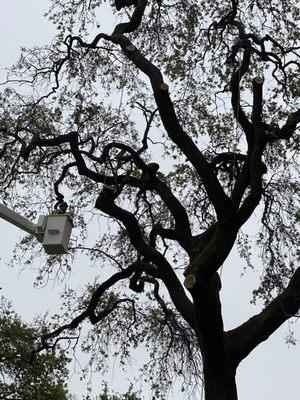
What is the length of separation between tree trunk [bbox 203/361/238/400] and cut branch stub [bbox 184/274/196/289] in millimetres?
1097

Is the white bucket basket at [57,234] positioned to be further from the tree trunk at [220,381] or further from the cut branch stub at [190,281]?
the tree trunk at [220,381]

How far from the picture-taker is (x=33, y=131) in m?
10.5

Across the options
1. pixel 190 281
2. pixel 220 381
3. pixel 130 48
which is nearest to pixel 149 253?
pixel 190 281

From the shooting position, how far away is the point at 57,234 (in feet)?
21.0

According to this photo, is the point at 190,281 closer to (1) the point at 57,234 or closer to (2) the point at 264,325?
(2) the point at 264,325

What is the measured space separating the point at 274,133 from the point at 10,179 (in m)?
4.81

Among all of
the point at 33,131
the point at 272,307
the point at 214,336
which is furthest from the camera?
the point at 33,131

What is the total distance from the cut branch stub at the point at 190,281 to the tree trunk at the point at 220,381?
1097 mm

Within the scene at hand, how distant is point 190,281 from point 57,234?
1811 millimetres

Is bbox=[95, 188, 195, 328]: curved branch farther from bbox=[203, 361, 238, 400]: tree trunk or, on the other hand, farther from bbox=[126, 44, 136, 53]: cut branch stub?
bbox=[126, 44, 136, 53]: cut branch stub

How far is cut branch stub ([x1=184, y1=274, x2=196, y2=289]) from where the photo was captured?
24.3 feet

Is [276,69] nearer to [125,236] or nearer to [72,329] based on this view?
[125,236]

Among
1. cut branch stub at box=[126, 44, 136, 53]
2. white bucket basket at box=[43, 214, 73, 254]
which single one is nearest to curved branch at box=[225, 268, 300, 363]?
white bucket basket at box=[43, 214, 73, 254]

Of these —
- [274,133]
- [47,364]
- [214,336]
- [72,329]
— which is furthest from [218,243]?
[47,364]
